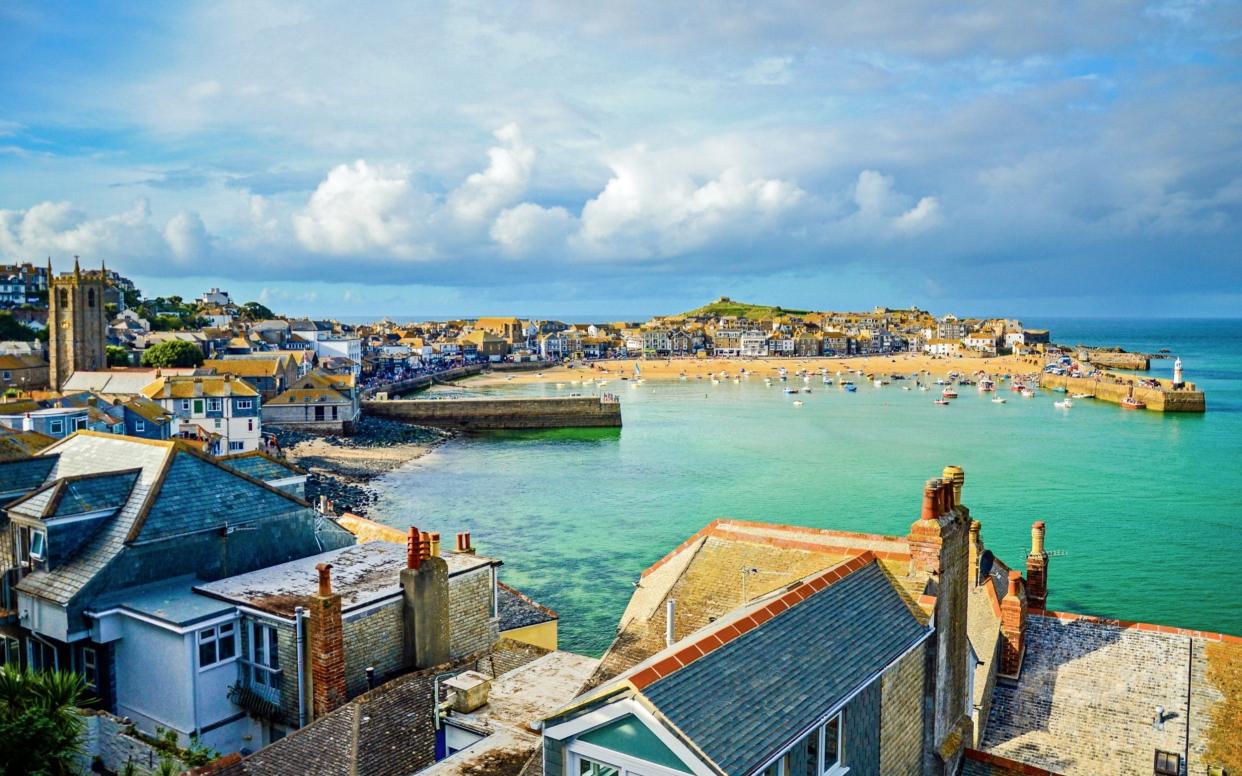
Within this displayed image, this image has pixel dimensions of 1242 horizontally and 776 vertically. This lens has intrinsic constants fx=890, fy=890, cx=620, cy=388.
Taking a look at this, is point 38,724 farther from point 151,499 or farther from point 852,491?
point 852,491

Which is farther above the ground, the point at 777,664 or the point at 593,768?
the point at 777,664

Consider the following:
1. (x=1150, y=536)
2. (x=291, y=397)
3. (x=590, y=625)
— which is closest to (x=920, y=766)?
(x=590, y=625)

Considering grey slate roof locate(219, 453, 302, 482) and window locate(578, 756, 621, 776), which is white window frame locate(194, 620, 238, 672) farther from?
window locate(578, 756, 621, 776)

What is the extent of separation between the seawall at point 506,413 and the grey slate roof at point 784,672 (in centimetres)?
6775

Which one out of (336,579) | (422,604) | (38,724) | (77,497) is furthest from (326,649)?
(77,497)

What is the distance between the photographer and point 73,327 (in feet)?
216

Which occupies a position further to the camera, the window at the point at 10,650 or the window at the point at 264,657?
the window at the point at 10,650

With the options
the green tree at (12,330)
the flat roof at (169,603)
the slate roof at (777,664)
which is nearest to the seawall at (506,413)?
the green tree at (12,330)

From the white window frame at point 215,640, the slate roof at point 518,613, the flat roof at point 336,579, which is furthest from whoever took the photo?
the slate roof at point 518,613

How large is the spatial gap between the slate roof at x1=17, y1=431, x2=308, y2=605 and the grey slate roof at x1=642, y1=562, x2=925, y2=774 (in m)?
9.22

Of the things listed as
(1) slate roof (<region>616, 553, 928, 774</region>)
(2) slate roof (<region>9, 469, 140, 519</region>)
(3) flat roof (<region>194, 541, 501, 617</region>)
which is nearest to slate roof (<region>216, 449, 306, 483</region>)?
(3) flat roof (<region>194, 541, 501, 617</region>)

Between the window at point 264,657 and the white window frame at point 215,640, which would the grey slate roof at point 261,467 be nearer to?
the white window frame at point 215,640

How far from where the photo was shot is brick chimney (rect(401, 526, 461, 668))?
1208 cm

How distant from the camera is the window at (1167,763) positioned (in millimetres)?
11227
